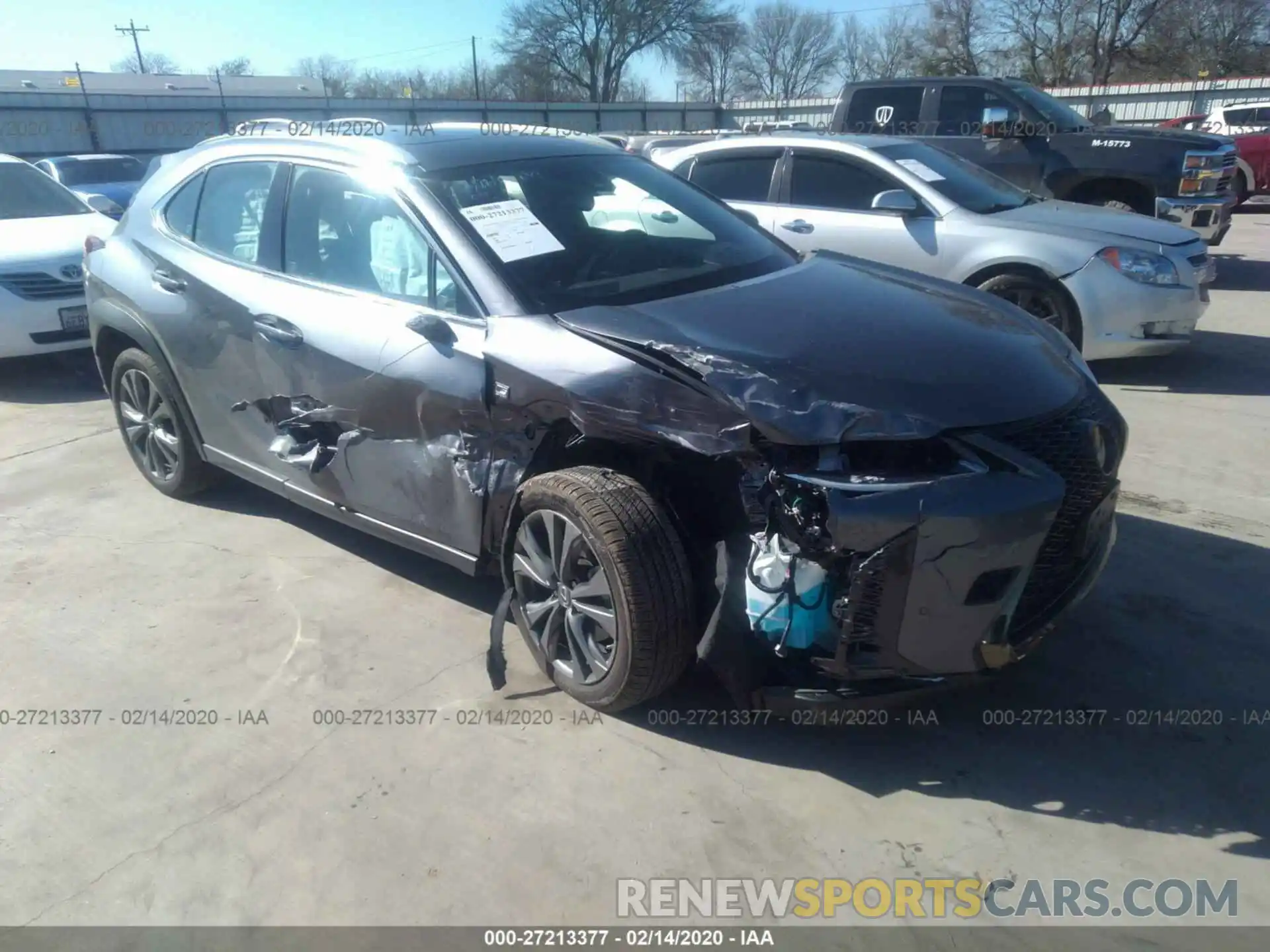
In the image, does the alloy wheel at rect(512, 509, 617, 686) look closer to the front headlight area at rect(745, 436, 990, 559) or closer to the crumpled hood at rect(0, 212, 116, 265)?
the front headlight area at rect(745, 436, 990, 559)

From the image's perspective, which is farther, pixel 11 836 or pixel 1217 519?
pixel 1217 519

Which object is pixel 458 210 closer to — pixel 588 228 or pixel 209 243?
pixel 588 228

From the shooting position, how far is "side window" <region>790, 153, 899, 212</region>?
7.40 meters

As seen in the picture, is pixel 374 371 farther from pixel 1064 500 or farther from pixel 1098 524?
pixel 1098 524

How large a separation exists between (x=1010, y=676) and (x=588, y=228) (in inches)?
88.1

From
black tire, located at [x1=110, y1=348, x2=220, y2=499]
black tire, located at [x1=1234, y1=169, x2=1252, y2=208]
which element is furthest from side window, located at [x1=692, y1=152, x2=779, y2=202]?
black tire, located at [x1=1234, y1=169, x2=1252, y2=208]

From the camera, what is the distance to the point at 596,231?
3.87 metres

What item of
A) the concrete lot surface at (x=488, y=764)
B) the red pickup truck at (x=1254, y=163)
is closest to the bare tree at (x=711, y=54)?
the red pickup truck at (x=1254, y=163)

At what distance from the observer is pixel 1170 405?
6.45 m

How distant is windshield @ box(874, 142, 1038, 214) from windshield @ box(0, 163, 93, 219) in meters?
6.99

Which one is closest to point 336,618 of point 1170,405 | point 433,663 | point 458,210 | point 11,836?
point 433,663

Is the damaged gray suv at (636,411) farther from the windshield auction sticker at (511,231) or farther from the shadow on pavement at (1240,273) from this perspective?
the shadow on pavement at (1240,273)

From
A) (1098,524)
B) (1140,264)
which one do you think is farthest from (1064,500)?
(1140,264)

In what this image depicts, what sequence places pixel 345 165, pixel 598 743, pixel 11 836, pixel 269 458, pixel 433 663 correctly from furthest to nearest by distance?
pixel 269 458 < pixel 345 165 < pixel 433 663 < pixel 598 743 < pixel 11 836
